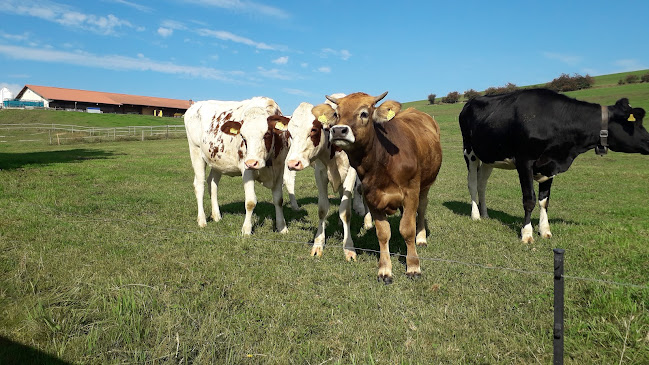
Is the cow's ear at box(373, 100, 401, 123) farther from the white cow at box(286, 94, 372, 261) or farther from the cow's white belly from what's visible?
the cow's white belly

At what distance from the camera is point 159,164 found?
64.2 feet

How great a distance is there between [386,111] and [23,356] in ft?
13.0

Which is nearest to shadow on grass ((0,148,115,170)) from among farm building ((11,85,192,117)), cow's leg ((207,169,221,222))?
cow's leg ((207,169,221,222))

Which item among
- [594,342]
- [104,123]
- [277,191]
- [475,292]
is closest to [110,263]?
[277,191]

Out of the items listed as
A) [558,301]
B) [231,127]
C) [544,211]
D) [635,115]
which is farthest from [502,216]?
[558,301]

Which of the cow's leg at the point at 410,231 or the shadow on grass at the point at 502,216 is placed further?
the shadow on grass at the point at 502,216

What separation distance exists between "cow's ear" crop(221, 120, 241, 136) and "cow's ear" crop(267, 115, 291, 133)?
59 centimetres

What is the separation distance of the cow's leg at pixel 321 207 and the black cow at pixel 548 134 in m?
3.21

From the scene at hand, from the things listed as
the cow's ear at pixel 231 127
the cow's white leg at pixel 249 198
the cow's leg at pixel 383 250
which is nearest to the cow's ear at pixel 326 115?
the cow's leg at pixel 383 250

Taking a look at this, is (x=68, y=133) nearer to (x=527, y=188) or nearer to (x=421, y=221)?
(x=421, y=221)

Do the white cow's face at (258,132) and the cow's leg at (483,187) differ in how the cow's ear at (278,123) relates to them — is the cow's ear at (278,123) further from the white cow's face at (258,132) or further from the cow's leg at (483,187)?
the cow's leg at (483,187)

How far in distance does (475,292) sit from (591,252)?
7.82ft

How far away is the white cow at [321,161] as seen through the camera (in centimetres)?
562

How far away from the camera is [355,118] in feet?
15.1
